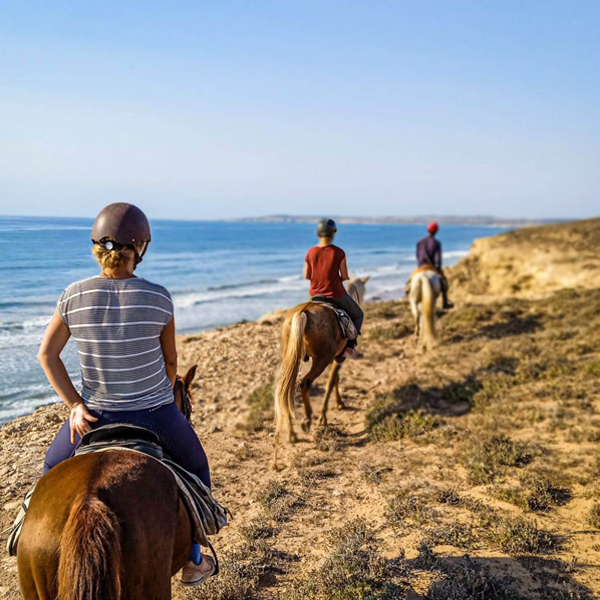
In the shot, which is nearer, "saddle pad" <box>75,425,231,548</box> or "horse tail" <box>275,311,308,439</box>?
"saddle pad" <box>75,425,231,548</box>

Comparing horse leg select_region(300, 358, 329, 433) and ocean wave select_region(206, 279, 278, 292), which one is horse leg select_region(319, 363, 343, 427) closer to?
horse leg select_region(300, 358, 329, 433)

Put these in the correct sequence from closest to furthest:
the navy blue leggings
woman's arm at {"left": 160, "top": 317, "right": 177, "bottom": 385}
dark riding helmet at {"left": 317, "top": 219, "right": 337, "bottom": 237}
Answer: the navy blue leggings, woman's arm at {"left": 160, "top": 317, "right": 177, "bottom": 385}, dark riding helmet at {"left": 317, "top": 219, "right": 337, "bottom": 237}

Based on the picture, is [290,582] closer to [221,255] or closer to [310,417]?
[310,417]

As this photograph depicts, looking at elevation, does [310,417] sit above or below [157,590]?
below

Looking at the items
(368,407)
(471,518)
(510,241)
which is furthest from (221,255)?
(471,518)

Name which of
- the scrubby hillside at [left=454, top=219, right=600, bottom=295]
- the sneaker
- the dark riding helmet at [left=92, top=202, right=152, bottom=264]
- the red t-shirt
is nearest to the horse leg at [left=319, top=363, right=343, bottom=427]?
the red t-shirt

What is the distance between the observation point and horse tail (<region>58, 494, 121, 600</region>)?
2037 millimetres

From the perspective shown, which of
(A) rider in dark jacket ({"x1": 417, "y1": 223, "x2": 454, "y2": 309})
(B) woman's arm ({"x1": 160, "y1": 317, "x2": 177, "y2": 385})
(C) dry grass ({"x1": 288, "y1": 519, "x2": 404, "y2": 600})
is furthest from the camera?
(A) rider in dark jacket ({"x1": 417, "y1": 223, "x2": 454, "y2": 309})

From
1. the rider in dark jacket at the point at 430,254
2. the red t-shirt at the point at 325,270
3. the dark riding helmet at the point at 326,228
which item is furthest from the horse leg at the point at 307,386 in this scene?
the rider in dark jacket at the point at 430,254

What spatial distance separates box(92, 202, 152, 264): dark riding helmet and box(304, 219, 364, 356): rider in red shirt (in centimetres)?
424

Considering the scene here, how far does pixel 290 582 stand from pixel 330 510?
1.19m

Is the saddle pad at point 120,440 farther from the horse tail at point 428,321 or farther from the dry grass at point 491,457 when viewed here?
the horse tail at point 428,321

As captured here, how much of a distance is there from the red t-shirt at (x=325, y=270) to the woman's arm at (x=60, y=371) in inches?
182

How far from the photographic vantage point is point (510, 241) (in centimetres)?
2089
